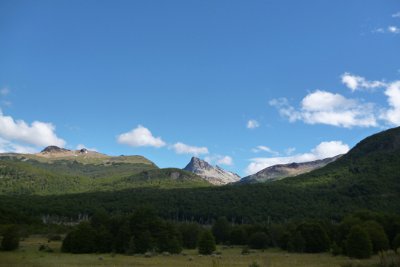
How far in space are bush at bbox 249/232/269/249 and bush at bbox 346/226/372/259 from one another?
3212 cm

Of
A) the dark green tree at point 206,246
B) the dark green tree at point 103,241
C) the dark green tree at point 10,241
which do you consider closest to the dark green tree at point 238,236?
the dark green tree at point 206,246

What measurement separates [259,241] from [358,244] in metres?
34.9

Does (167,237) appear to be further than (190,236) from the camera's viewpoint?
No

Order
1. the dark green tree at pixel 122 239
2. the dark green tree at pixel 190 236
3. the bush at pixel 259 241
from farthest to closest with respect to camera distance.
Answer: the dark green tree at pixel 190 236, the bush at pixel 259 241, the dark green tree at pixel 122 239

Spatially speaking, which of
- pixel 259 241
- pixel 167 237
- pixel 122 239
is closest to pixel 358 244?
pixel 167 237

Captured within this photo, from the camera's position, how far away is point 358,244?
65812 millimetres

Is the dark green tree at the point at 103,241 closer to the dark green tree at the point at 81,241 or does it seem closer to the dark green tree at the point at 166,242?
the dark green tree at the point at 81,241

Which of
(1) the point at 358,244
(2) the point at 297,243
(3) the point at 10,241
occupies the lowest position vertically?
(1) the point at 358,244

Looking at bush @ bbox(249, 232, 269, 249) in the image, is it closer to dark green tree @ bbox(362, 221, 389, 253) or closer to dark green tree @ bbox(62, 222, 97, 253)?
dark green tree @ bbox(362, 221, 389, 253)

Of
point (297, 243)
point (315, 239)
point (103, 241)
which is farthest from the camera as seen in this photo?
point (297, 243)

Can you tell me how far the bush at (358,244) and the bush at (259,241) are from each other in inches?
1265

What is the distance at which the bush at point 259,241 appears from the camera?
97294 millimetres

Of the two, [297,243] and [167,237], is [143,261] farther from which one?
[297,243]

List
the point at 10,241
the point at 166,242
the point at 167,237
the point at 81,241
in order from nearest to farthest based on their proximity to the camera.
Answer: the point at 10,241
the point at 81,241
the point at 166,242
the point at 167,237
